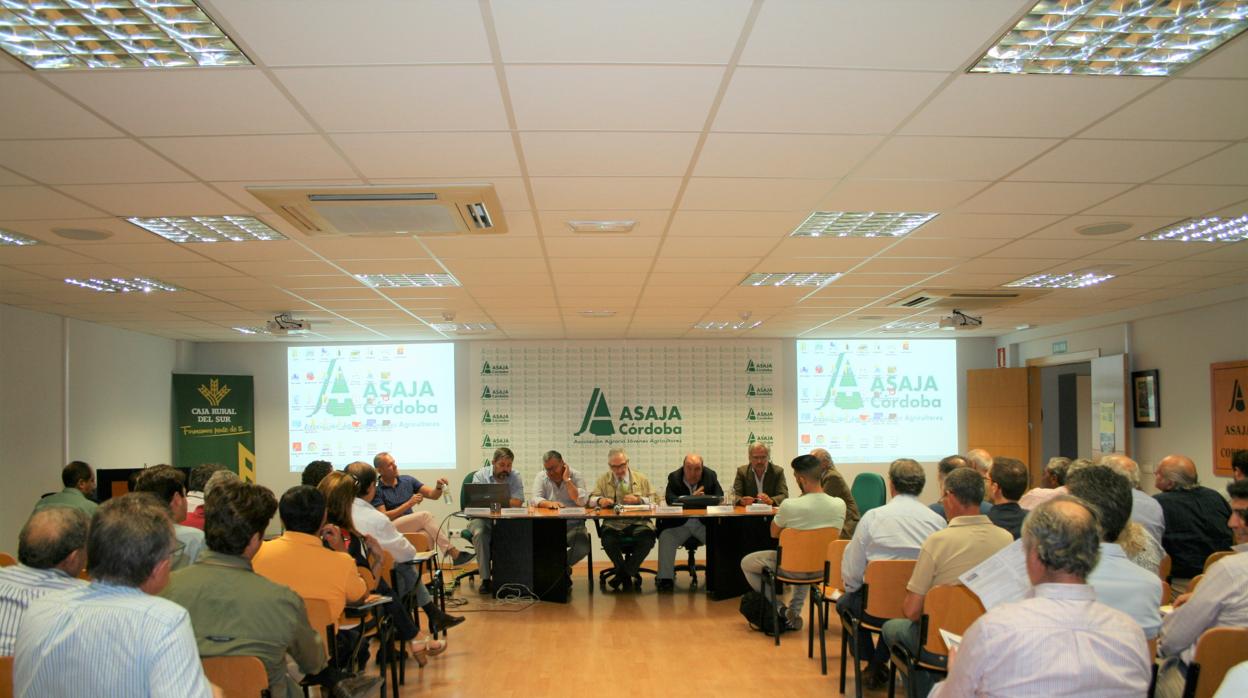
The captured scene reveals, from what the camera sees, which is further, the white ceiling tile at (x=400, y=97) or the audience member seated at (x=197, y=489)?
the audience member seated at (x=197, y=489)

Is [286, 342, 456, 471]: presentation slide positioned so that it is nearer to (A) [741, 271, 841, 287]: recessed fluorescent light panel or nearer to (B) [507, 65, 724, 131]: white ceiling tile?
(A) [741, 271, 841, 287]: recessed fluorescent light panel

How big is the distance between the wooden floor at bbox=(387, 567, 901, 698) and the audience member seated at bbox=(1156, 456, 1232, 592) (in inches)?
78.8

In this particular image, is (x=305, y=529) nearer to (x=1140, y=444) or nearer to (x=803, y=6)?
(x=803, y=6)

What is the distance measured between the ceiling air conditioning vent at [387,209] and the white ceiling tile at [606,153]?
0.50 m

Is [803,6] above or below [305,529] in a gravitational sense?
above

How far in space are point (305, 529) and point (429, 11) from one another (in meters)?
2.50

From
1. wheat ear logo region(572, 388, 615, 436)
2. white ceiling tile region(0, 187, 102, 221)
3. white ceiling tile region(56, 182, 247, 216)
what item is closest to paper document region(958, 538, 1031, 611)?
white ceiling tile region(56, 182, 247, 216)

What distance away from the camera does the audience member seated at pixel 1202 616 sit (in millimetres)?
2828

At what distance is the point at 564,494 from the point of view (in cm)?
858

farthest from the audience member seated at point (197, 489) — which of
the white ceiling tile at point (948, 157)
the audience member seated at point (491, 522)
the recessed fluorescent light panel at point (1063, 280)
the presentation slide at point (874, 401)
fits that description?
the presentation slide at point (874, 401)

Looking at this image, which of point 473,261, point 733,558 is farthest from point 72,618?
point 733,558

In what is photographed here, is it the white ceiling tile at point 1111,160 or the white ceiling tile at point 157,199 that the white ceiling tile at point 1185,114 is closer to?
the white ceiling tile at point 1111,160

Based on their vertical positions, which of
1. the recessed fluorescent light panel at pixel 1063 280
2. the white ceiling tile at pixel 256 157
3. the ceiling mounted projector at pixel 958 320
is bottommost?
the ceiling mounted projector at pixel 958 320

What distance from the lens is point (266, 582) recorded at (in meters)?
2.97
